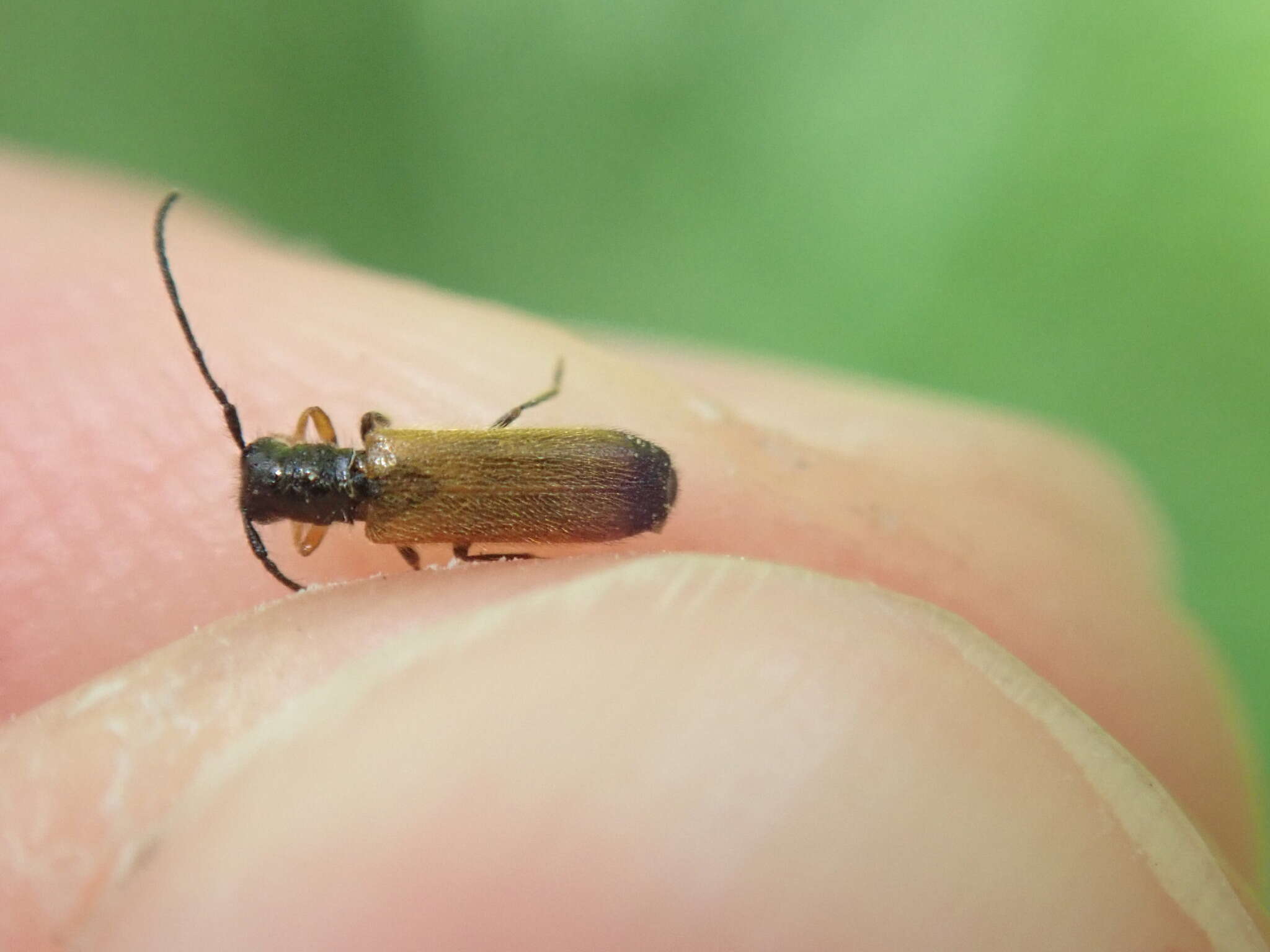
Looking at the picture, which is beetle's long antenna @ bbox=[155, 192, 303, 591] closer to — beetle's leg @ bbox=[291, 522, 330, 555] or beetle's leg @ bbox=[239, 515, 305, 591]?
beetle's leg @ bbox=[239, 515, 305, 591]

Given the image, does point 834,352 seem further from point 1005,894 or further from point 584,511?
point 1005,894

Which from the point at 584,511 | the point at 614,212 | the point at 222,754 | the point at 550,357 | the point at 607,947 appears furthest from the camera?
the point at 614,212

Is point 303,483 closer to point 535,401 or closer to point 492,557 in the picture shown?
point 492,557

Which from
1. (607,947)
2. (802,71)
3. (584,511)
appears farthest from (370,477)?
(802,71)

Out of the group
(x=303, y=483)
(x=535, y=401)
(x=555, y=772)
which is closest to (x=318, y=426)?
(x=303, y=483)

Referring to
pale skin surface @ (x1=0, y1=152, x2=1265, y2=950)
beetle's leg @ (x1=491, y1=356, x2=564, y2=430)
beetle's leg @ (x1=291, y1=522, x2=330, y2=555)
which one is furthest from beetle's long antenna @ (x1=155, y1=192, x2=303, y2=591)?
beetle's leg @ (x1=491, y1=356, x2=564, y2=430)
